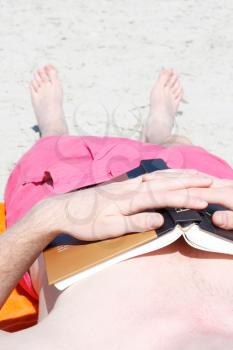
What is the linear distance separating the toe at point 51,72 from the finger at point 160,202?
986 millimetres

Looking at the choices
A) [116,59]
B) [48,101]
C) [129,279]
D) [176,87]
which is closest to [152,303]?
[129,279]

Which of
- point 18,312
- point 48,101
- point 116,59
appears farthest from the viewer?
point 116,59

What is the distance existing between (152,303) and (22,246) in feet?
0.77

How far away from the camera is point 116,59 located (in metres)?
2.25

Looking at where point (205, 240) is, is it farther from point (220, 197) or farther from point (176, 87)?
point (176, 87)

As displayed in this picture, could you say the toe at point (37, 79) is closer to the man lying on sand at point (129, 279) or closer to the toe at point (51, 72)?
the toe at point (51, 72)

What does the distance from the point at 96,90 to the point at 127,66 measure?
0.17m

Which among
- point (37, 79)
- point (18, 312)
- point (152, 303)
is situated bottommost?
point (18, 312)

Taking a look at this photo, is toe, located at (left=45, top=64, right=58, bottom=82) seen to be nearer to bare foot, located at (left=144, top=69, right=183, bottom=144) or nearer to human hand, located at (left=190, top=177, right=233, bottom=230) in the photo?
bare foot, located at (left=144, top=69, right=183, bottom=144)

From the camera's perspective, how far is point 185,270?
1072mm

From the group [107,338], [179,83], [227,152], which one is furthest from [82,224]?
[179,83]

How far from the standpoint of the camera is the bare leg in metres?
1.85

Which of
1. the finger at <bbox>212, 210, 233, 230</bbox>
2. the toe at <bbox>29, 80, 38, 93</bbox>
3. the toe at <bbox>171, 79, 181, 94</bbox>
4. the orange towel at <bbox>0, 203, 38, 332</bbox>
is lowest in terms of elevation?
the orange towel at <bbox>0, 203, 38, 332</bbox>

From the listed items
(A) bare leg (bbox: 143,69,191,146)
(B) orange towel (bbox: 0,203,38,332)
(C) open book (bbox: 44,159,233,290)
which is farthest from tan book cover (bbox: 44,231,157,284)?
(A) bare leg (bbox: 143,69,191,146)
